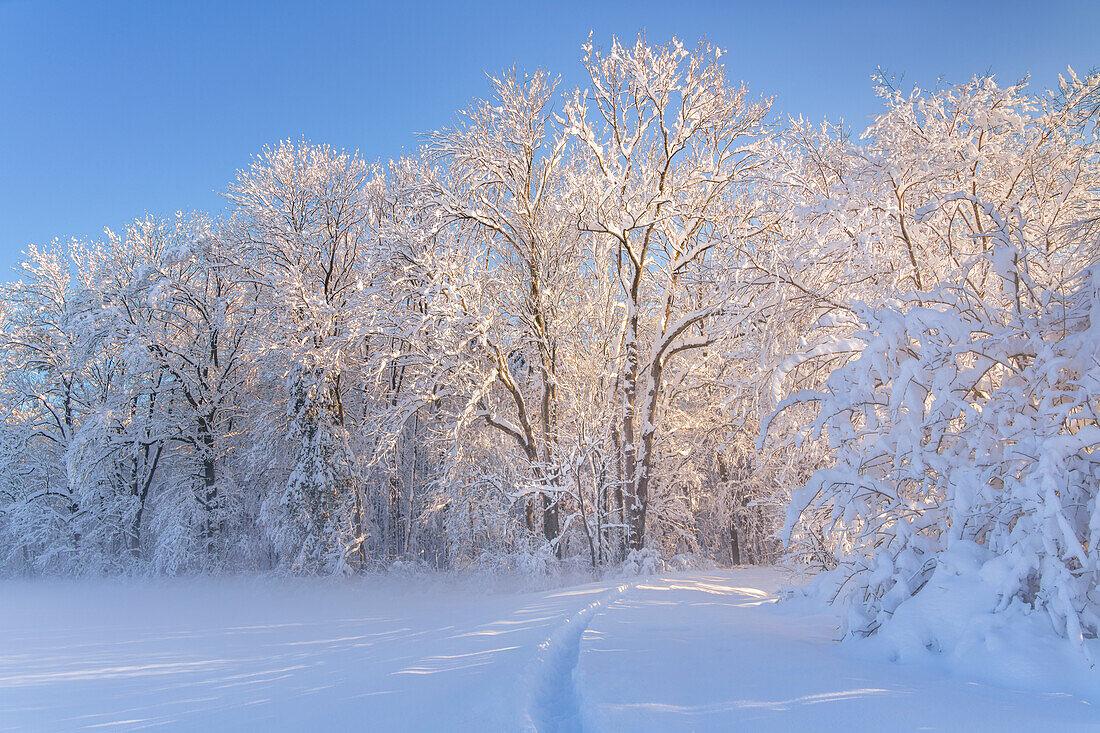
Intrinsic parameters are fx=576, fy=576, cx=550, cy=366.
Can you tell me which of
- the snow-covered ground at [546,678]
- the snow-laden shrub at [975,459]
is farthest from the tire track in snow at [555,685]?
the snow-laden shrub at [975,459]

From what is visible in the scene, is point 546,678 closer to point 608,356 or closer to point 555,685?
point 555,685

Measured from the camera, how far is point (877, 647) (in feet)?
11.5

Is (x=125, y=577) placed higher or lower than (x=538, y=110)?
lower

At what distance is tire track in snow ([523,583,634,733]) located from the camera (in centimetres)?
304

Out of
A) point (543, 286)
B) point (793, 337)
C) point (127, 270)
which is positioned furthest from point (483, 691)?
point (127, 270)

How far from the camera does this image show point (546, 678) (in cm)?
384

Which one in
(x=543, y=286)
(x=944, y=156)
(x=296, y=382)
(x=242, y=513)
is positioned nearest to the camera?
(x=944, y=156)

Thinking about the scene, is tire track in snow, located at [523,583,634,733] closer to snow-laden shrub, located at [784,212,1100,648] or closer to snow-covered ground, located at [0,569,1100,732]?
snow-covered ground, located at [0,569,1100,732]

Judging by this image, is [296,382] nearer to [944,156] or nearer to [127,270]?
[127,270]

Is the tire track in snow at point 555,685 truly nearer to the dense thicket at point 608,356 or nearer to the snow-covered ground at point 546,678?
the snow-covered ground at point 546,678

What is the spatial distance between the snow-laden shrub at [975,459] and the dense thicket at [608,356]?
23 millimetres

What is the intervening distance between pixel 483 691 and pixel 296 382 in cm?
1410

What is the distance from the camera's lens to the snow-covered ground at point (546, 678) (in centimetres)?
267

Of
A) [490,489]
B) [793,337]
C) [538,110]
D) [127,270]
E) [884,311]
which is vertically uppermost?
[538,110]
